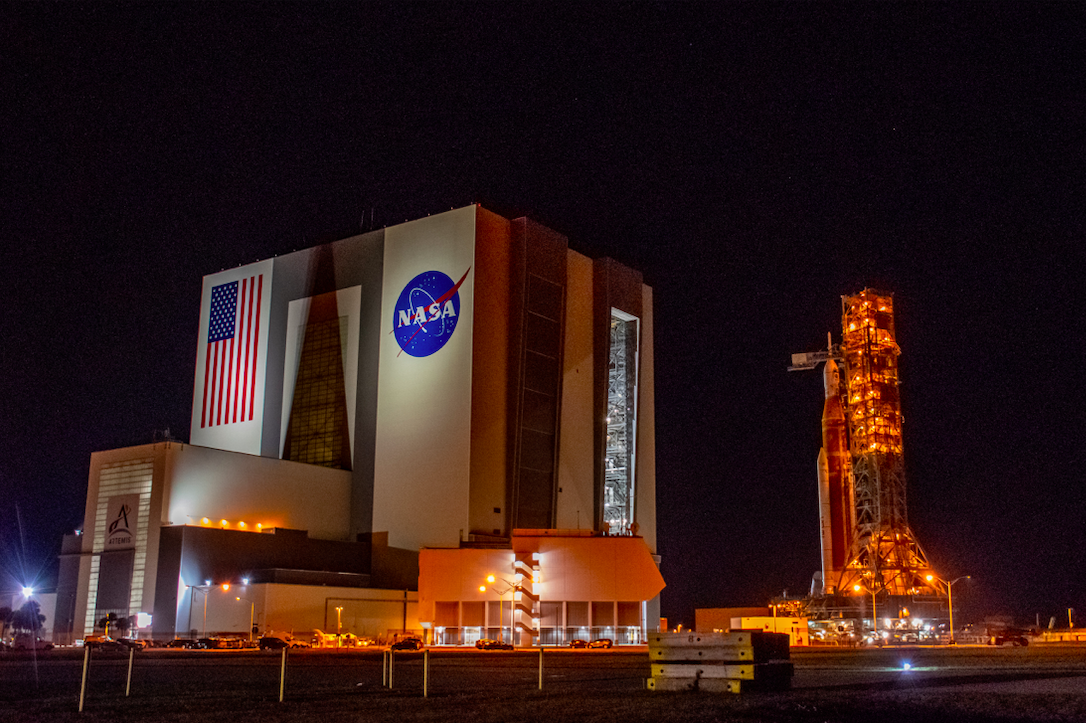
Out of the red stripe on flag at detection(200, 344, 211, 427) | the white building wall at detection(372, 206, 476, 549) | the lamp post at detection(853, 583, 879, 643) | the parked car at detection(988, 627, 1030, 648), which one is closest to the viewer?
the parked car at detection(988, 627, 1030, 648)

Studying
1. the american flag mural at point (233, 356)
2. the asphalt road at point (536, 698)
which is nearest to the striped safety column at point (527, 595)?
the american flag mural at point (233, 356)

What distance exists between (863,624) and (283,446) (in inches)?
2001

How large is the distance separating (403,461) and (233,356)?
23999mm

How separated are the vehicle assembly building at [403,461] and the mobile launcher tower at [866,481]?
15.9m

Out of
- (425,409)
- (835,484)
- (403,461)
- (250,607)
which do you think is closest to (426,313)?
(425,409)

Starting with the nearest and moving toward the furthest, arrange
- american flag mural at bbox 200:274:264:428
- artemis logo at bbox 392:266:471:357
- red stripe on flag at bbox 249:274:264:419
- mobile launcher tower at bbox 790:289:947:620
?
1. artemis logo at bbox 392:266:471:357
2. mobile launcher tower at bbox 790:289:947:620
3. red stripe on flag at bbox 249:274:264:419
4. american flag mural at bbox 200:274:264:428

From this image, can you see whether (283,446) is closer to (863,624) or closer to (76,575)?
(76,575)

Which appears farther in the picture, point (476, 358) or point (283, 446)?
point (283, 446)

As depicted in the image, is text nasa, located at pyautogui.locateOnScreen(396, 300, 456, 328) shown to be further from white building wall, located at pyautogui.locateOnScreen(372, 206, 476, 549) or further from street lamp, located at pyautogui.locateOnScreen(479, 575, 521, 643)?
street lamp, located at pyautogui.locateOnScreen(479, 575, 521, 643)

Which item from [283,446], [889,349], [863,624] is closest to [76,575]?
[283,446]

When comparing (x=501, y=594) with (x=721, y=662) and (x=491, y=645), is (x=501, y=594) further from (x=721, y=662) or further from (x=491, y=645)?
(x=721, y=662)

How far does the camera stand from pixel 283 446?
3716 inches

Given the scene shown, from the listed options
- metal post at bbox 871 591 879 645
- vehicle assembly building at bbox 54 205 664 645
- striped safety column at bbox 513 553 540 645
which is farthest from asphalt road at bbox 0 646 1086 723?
metal post at bbox 871 591 879 645

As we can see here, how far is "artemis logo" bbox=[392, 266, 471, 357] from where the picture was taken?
84375 millimetres
